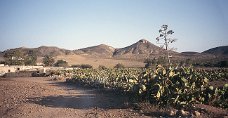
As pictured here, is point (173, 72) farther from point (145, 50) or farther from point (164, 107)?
point (145, 50)

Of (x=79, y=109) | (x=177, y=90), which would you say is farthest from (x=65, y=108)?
(x=177, y=90)

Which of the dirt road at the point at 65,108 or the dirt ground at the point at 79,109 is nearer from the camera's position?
the dirt ground at the point at 79,109

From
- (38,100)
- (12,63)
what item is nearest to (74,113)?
(38,100)

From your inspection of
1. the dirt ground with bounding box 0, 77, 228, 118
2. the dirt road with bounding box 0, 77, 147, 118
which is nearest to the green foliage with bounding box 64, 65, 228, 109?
the dirt ground with bounding box 0, 77, 228, 118

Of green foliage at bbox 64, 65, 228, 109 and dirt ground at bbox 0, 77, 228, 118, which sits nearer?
dirt ground at bbox 0, 77, 228, 118

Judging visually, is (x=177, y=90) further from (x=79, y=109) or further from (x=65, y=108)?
(x=65, y=108)

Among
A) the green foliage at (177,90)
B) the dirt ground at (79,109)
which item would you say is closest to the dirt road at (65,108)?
the dirt ground at (79,109)

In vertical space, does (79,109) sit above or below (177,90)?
below

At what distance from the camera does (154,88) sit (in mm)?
14320

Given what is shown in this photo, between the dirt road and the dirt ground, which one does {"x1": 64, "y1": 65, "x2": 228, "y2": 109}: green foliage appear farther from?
the dirt road

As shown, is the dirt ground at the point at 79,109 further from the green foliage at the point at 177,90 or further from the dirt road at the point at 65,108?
the green foliage at the point at 177,90

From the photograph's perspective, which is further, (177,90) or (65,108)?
(65,108)

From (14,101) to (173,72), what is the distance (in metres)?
9.66

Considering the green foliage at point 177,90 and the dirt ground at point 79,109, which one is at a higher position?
the green foliage at point 177,90
